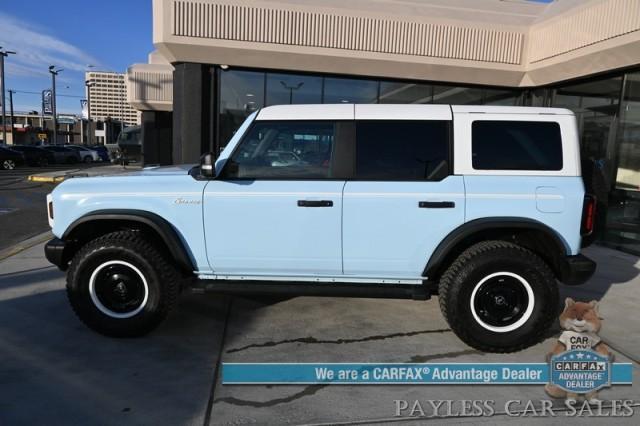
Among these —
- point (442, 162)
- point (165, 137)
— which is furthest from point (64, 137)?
point (442, 162)

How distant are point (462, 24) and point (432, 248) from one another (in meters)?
7.11

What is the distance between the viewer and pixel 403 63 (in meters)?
9.40

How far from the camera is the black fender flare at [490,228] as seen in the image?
3.71 meters

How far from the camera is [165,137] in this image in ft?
72.8

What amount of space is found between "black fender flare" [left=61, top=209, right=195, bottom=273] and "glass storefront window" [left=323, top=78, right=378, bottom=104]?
21.9 feet

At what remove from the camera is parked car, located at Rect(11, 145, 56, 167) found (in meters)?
30.7

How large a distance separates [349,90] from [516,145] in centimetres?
658

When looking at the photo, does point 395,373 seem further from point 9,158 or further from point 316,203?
point 9,158

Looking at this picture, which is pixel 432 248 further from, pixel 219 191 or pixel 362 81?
pixel 362 81

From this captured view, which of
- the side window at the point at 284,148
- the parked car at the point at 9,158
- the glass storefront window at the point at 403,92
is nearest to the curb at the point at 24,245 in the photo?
the side window at the point at 284,148

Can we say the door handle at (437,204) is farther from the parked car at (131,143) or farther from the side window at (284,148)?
the parked car at (131,143)

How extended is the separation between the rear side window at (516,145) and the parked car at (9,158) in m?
30.2

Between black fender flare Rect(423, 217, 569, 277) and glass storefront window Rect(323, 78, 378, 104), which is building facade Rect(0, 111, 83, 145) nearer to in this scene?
glass storefront window Rect(323, 78, 378, 104)

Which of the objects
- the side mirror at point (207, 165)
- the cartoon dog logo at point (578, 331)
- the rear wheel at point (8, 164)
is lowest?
the rear wheel at point (8, 164)
